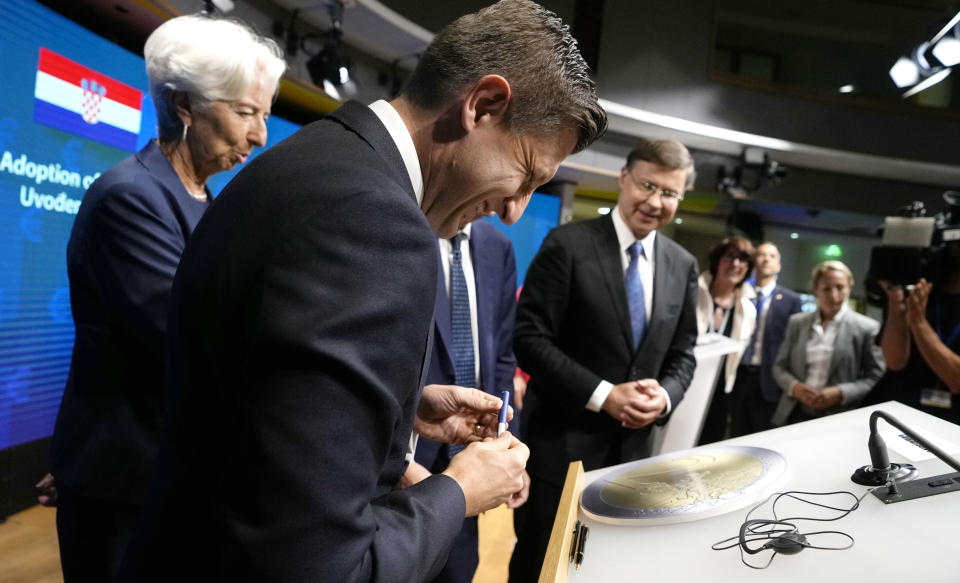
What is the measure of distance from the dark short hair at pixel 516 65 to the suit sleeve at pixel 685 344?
A: 4.54 ft

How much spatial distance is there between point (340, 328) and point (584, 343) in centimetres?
148

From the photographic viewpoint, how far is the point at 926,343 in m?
2.25

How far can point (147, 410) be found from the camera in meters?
1.18

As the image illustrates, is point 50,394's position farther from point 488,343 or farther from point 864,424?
point 864,424

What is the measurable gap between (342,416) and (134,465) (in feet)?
2.67

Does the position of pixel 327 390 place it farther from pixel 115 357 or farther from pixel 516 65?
pixel 115 357

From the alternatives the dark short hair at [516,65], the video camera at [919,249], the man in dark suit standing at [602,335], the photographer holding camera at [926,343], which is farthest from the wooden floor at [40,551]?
the dark short hair at [516,65]

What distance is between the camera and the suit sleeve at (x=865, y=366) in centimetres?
336

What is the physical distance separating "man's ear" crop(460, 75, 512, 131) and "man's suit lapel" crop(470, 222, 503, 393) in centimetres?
118

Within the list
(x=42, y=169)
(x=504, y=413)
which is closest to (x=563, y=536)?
(x=504, y=413)

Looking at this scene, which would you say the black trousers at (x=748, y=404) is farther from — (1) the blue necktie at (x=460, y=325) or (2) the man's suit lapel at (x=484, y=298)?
(1) the blue necktie at (x=460, y=325)

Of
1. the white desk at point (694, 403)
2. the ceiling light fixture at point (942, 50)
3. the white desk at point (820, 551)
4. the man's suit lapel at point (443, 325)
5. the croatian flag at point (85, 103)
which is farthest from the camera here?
the ceiling light fixture at point (942, 50)

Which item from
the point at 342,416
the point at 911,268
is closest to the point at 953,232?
the point at 911,268

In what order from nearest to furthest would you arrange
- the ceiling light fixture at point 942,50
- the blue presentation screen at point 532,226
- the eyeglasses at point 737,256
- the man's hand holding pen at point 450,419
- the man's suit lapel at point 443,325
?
the man's hand holding pen at point 450,419 → the man's suit lapel at point 443,325 → the eyeglasses at point 737,256 → the ceiling light fixture at point 942,50 → the blue presentation screen at point 532,226
